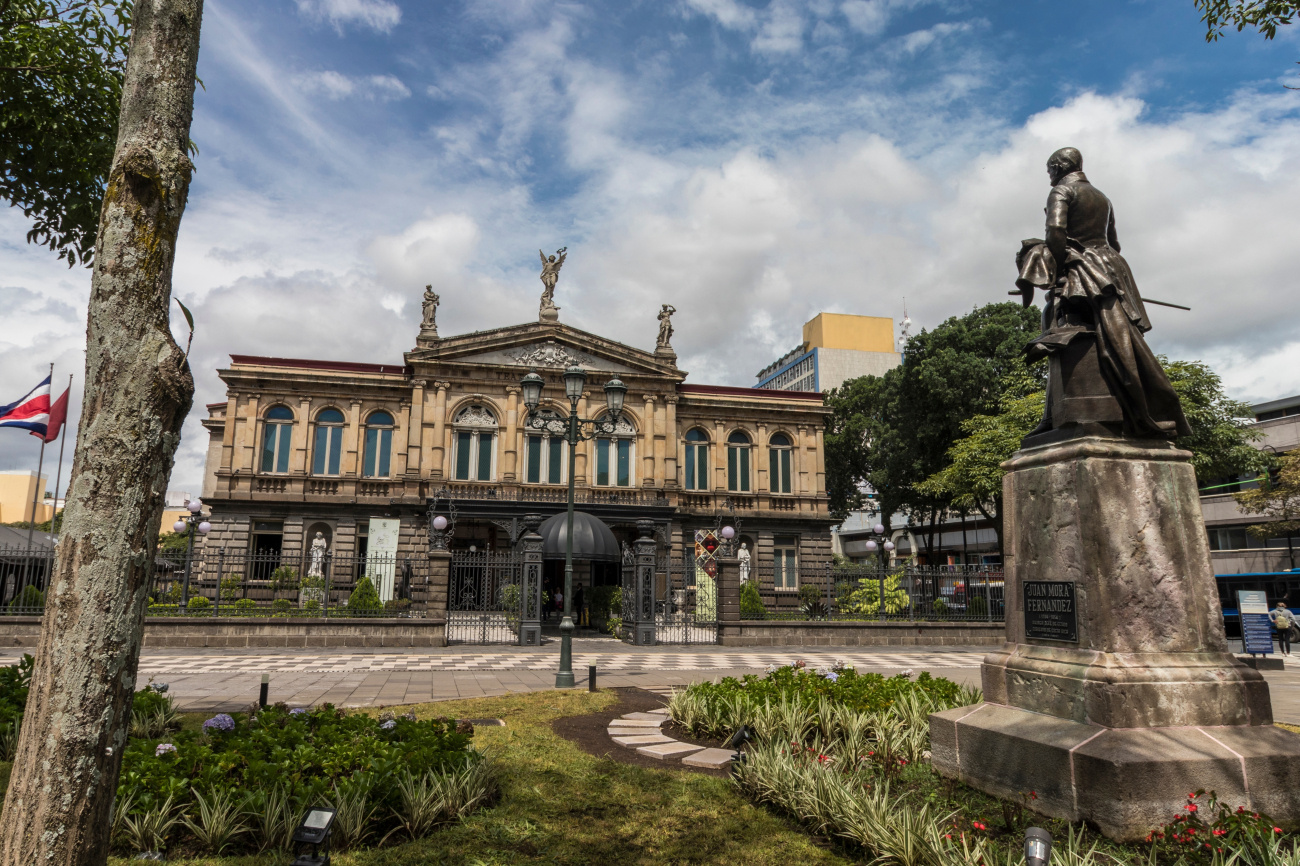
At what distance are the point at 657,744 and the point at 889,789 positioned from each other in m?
2.81

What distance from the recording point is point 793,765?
5672 mm

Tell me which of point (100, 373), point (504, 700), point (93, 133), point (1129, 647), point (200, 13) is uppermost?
point (93, 133)

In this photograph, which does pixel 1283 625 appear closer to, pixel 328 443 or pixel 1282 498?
pixel 1282 498

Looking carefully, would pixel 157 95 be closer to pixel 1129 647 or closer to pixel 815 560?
pixel 1129 647

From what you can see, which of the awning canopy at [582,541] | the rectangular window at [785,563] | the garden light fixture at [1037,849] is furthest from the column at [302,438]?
the garden light fixture at [1037,849]

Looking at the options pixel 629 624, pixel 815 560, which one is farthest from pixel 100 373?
pixel 815 560

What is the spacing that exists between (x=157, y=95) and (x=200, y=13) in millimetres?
485

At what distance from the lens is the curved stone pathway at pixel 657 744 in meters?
6.88

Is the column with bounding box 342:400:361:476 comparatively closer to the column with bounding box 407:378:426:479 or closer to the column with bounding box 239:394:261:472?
the column with bounding box 407:378:426:479

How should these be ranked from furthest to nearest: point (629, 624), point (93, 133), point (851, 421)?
1. point (851, 421)
2. point (629, 624)
3. point (93, 133)

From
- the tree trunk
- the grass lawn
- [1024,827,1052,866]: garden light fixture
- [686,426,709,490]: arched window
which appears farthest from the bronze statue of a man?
[686,426,709,490]: arched window

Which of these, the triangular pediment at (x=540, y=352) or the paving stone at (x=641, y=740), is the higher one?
the triangular pediment at (x=540, y=352)

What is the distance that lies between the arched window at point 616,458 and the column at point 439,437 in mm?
6649

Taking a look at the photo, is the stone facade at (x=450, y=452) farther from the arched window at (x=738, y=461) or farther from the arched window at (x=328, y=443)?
the arched window at (x=738, y=461)
